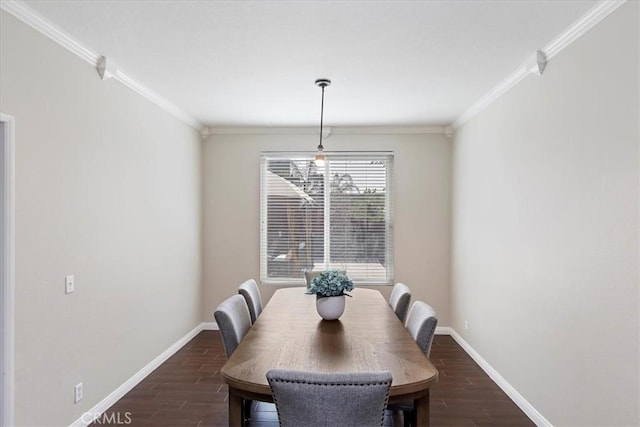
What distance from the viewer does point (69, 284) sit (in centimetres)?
265

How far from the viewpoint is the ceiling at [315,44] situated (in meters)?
2.26

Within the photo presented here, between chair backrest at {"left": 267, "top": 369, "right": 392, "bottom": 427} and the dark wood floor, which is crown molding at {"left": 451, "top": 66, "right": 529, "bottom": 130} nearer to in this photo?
the dark wood floor

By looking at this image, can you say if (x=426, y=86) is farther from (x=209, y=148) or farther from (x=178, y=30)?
(x=209, y=148)

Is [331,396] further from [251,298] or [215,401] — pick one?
[215,401]

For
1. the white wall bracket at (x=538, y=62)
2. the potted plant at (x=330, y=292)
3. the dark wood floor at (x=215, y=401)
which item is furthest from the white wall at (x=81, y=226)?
the white wall bracket at (x=538, y=62)

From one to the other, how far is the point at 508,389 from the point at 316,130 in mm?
3536

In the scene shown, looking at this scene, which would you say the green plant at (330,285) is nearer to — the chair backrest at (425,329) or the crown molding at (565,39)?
the chair backrest at (425,329)

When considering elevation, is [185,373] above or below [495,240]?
below

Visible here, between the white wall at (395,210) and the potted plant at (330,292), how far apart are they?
2570mm

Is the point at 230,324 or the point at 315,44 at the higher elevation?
the point at 315,44

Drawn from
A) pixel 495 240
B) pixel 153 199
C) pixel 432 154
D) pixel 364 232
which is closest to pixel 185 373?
pixel 153 199

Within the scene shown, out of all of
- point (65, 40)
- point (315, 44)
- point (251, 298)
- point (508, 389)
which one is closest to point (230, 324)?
point (251, 298)

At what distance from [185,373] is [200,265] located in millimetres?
1680

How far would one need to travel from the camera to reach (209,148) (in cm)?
533
